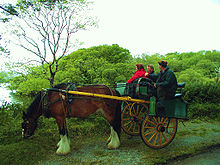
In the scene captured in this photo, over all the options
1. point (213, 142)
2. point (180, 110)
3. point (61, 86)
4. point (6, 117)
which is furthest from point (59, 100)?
point (213, 142)

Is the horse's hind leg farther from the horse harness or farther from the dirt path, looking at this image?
the horse harness

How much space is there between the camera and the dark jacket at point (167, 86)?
3795 mm

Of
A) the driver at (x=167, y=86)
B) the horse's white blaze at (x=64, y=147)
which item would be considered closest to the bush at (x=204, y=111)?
the driver at (x=167, y=86)

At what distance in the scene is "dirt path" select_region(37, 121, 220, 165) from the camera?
3.47 m

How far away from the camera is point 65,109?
155 inches

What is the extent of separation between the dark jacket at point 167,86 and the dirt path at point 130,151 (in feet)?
4.67

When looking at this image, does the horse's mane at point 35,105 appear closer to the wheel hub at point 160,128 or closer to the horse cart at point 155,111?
the horse cart at point 155,111

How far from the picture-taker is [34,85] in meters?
11.6

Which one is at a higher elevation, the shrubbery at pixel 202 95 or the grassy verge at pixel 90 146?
the shrubbery at pixel 202 95

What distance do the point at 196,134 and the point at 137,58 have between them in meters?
16.5

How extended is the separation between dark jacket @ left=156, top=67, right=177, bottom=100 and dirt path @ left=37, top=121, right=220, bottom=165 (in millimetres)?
1423

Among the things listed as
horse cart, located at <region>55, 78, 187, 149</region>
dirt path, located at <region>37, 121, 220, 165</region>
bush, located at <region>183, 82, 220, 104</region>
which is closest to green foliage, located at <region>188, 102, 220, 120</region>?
bush, located at <region>183, 82, 220, 104</region>

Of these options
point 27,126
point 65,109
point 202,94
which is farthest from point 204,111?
point 27,126

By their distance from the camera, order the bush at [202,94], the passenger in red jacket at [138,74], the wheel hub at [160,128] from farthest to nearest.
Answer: the bush at [202,94] < the passenger in red jacket at [138,74] < the wheel hub at [160,128]
